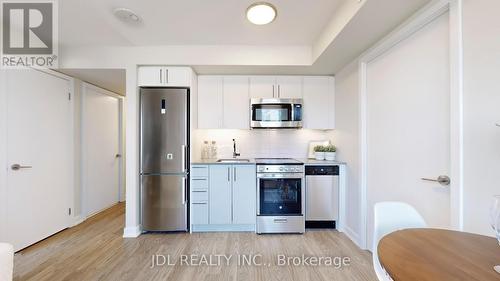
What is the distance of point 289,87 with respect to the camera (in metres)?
3.20

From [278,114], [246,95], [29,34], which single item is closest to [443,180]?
[278,114]

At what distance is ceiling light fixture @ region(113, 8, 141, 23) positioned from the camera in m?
2.06

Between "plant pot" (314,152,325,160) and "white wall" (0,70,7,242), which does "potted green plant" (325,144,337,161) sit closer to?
"plant pot" (314,152,325,160)

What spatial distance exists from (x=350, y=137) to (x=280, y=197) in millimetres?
1227

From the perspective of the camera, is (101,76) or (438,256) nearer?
(438,256)

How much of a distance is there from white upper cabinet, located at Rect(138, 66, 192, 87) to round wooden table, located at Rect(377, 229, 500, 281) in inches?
107

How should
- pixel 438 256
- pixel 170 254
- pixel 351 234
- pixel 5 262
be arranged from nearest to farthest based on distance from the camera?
pixel 438 256
pixel 5 262
pixel 170 254
pixel 351 234

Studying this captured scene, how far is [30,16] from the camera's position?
2115mm

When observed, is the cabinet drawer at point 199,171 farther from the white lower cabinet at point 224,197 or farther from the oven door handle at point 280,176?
the oven door handle at point 280,176

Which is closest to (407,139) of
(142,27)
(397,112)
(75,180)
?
(397,112)

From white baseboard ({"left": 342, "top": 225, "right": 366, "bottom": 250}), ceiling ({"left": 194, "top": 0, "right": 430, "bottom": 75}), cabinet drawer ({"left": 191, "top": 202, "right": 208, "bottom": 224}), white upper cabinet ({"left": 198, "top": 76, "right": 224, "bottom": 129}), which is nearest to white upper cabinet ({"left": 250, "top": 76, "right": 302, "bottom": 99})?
ceiling ({"left": 194, "top": 0, "right": 430, "bottom": 75})

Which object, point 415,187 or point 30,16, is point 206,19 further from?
point 415,187

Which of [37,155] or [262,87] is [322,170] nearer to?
[262,87]

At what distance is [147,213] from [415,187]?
2.99m
